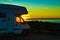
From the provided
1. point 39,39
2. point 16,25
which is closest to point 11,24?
point 16,25

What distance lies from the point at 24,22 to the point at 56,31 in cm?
826

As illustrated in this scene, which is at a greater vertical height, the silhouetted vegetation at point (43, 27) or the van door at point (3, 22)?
the van door at point (3, 22)

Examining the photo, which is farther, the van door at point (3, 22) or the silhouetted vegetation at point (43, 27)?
the silhouetted vegetation at point (43, 27)

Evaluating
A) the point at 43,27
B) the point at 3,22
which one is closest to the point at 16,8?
the point at 3,22

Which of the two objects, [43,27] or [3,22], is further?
[43,27]

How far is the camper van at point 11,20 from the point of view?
21.3 meters

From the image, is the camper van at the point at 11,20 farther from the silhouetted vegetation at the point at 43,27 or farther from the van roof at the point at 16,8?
the silhouetted vegetation at the point at 43,27

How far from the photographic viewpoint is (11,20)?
71.2 ft

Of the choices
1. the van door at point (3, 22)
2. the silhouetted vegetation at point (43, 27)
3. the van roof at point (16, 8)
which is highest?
the van roof at point (16, 8)

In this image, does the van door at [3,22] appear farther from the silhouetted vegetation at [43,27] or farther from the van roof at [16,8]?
the silhouetted vegetation at [43,27]

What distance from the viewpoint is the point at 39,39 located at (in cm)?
2081

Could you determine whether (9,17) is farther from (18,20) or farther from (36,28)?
(36,28)

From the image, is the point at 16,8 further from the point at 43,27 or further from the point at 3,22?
the point at 43,27

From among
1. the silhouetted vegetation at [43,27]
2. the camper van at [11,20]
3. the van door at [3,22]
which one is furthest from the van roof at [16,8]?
the silhouetted vegetation at [43,27]
